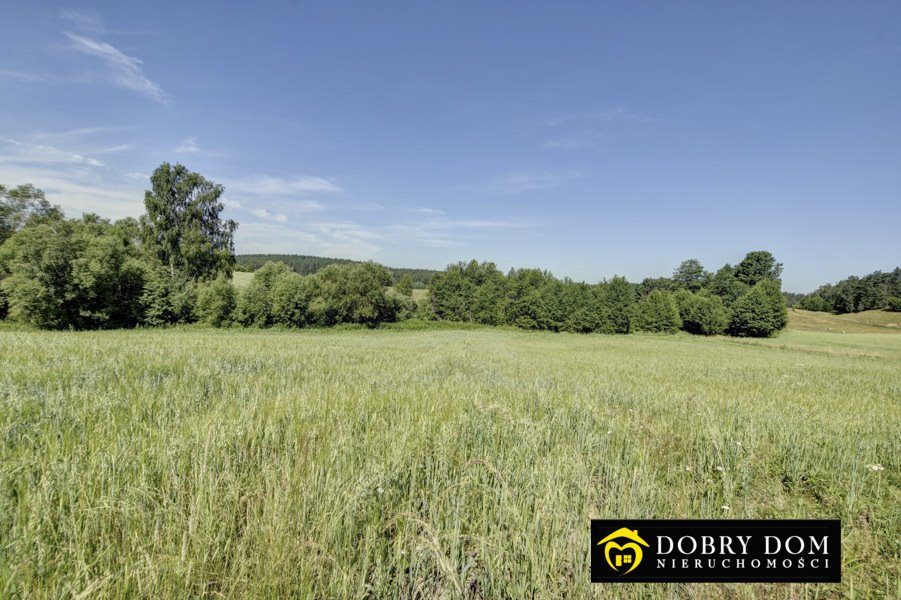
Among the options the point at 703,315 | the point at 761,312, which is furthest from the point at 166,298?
the point at 761,312

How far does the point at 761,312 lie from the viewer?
65.9 meters

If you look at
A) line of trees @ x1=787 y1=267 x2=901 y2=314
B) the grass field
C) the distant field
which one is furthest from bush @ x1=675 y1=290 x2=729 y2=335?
the grass field

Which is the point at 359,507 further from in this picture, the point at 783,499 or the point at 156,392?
the point at 156,392

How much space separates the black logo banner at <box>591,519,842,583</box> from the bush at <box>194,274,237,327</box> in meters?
55.0

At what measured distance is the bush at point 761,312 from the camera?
65.5 m

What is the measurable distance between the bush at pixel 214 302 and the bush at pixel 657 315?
75.5 meters

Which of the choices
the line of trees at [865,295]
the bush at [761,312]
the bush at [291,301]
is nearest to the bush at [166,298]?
the bush at [291,301]

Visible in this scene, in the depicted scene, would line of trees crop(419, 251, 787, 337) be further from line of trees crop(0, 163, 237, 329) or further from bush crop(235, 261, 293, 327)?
line of trees crop(0, 163, 237, 329)

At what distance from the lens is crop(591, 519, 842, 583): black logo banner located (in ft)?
7.89

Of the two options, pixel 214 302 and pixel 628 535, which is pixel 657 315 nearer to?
pixel 214 302

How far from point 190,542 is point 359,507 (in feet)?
3.47

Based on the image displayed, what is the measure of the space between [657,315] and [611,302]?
30.6 feet

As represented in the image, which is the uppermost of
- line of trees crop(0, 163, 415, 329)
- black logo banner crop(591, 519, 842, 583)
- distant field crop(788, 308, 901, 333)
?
line of trees crop(0, 163, 415, 329)

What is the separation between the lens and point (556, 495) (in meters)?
2.68
